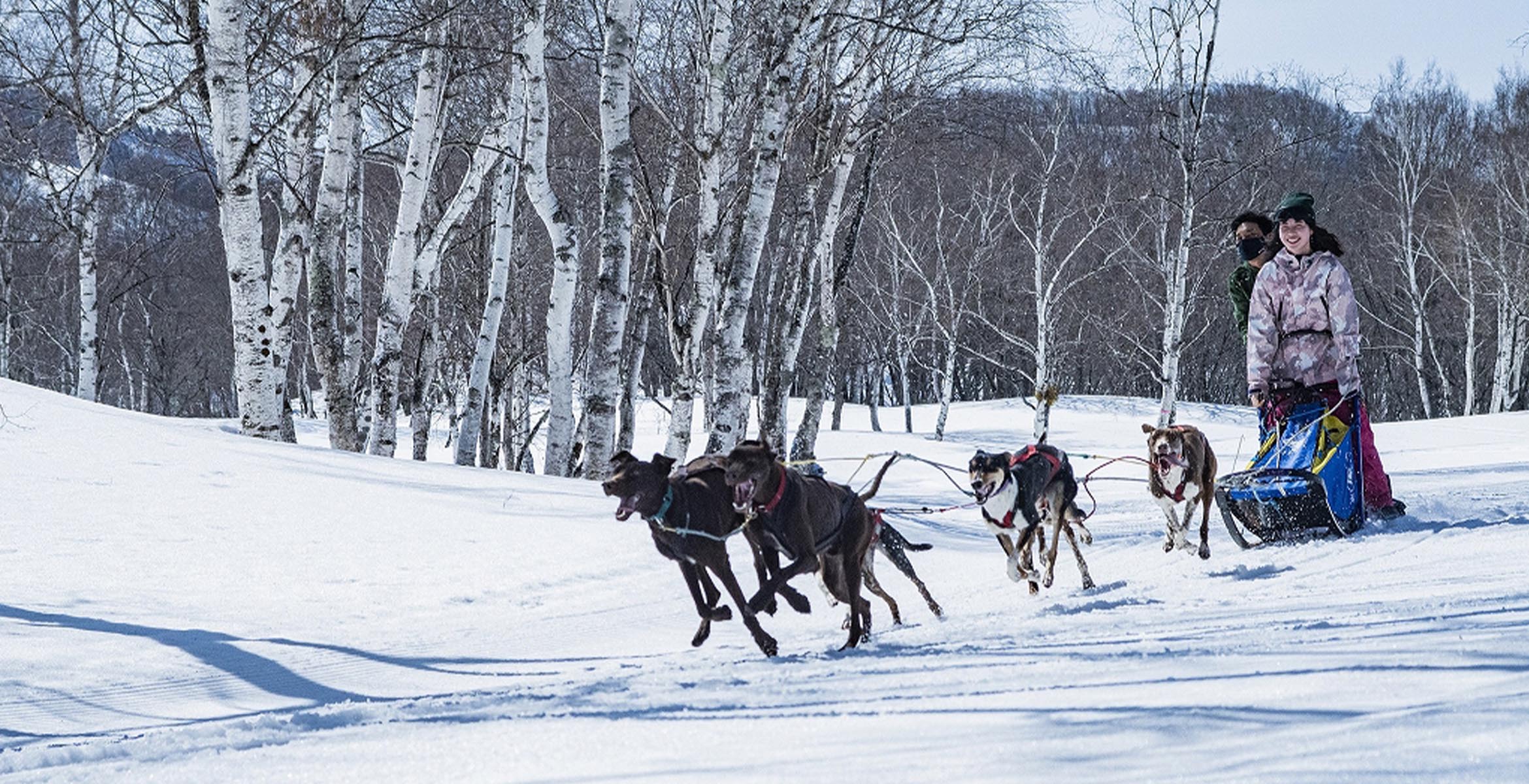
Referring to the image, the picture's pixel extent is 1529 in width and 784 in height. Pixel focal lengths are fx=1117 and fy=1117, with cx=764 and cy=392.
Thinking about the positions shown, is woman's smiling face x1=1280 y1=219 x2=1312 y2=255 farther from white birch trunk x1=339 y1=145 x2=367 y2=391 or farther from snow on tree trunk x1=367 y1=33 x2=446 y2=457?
white birch trunk x1=339 y1=145 x2=367 y2=391

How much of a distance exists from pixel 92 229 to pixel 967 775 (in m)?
19.5

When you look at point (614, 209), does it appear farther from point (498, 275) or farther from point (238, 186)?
point (498, 275)

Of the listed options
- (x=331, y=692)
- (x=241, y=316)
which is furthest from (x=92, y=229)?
(x=331, y=692)

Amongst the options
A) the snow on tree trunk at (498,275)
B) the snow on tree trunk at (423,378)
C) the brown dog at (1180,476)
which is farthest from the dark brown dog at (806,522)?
the snow on tree trunk at (423,378)

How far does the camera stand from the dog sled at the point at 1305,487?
653 centimetres

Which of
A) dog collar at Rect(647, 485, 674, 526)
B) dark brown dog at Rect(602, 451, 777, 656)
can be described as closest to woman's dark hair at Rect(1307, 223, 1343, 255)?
dark brown dog at Rect(602, 451, 777, 656)

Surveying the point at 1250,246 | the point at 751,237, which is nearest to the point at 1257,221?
the point at 1250,246

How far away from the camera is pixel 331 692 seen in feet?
14.4

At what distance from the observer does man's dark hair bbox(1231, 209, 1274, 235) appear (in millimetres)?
7371

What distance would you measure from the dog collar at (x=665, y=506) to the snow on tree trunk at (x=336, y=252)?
6926mm

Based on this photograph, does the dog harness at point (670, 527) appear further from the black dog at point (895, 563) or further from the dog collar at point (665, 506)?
the black dog at point (895, 563)

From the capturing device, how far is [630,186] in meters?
10.1

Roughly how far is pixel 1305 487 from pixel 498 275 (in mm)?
9402

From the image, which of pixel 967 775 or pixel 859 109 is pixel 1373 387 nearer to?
pixel 859 109
